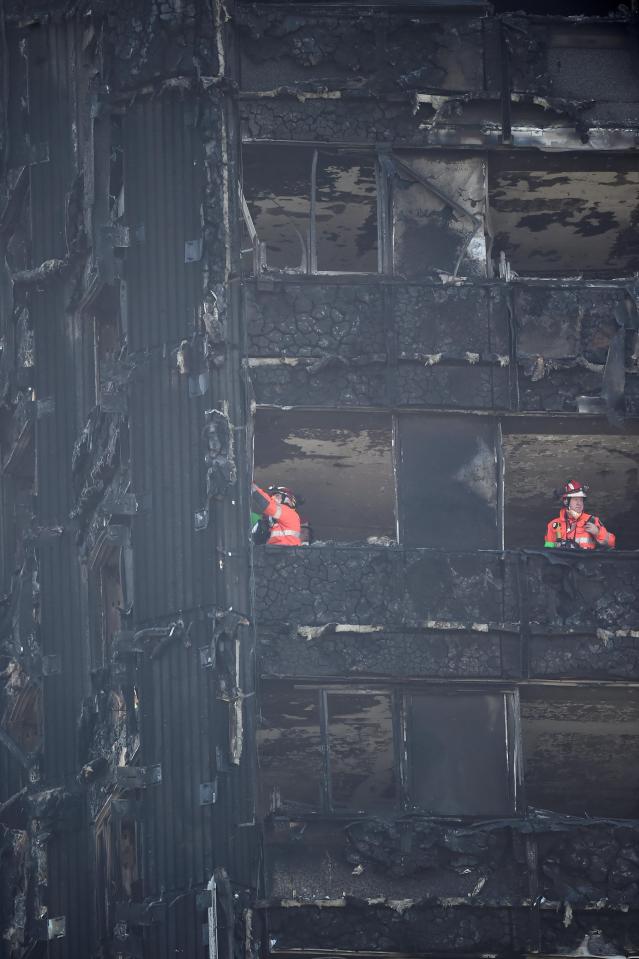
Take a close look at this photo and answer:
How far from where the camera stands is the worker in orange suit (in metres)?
36.9

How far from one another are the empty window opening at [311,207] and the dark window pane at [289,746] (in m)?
7.28

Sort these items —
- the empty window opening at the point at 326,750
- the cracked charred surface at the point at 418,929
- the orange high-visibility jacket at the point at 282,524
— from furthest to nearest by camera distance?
the empty window opening at the point at 326,750 < the orange high-visibility jacket at the point at 282,524 < the cracked charred surface at the point at 418,929

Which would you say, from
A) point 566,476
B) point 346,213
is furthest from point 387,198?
point 566,476

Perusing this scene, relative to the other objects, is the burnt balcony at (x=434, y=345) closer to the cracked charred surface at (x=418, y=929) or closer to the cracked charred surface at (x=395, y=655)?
the cracked charred surface at (x=395, y=655)

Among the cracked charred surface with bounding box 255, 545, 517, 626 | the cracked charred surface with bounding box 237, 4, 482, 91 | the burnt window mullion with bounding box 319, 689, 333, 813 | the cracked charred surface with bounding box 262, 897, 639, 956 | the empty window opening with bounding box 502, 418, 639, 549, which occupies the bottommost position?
the cracked charred surface with bounding box 262, 897, 639, 956

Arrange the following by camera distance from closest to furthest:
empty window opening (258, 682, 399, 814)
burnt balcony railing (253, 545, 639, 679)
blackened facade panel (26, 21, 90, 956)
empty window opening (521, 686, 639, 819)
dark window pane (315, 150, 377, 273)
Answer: burnt balcony railing (253, 545, 639, 679), empty window opening (258, 682, 399, 814), empty window opening (521, 686, 639, 819), dark window pane (315, 150, 377, 273), blackened facade panel (26, 21, 90, 956)

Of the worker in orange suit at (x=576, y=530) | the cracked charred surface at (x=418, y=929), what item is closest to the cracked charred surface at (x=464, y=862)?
the cracked charred surface at (x=418, y=929)

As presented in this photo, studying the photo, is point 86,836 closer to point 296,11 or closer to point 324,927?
point 324,927

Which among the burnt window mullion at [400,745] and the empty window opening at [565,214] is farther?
the empty window opening at [565,214]

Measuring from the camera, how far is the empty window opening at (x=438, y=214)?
3753 centimetres

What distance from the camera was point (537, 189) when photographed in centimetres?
3891

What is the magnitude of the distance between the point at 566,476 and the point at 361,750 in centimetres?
625

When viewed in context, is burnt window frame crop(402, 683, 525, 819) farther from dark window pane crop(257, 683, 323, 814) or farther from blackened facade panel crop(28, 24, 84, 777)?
blackened facade panel crop(28, 24, 84, 777)

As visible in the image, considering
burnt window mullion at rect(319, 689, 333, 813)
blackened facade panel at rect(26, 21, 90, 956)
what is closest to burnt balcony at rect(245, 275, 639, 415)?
blackened facade panel at rect(26, 21, 90, 956)
